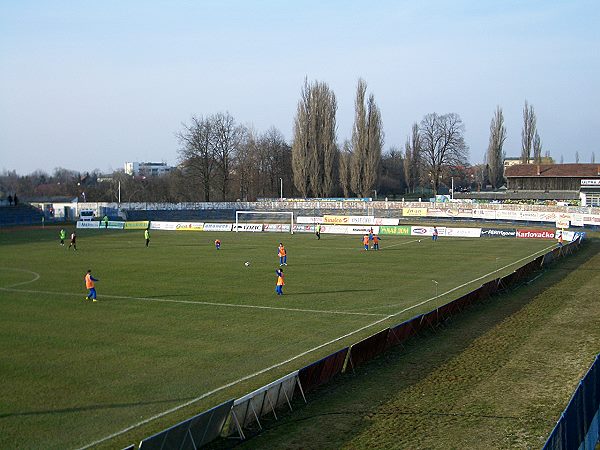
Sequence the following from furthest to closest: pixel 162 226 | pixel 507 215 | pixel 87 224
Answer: pixel 87 224 → pixel 507 215 → pixel 162 226

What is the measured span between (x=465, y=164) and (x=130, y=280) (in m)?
96.4

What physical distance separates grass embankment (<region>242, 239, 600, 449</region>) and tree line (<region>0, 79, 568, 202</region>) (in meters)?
77.9

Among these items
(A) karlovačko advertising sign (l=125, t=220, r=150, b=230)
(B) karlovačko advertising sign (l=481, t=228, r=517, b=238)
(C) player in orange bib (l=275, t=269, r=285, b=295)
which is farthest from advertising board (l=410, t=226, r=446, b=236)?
(C) player in orange bib (l=275, t=269, r=285, b=295)

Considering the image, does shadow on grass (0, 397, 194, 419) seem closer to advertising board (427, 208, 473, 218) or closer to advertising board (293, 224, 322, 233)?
advertising board (293, 224, 322, 233)

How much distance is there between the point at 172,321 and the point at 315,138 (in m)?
80.4

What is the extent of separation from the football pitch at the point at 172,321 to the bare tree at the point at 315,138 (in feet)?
172

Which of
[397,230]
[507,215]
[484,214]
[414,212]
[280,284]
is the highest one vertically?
[414,212]

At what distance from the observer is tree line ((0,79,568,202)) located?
4045 inches

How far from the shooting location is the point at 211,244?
191 ft

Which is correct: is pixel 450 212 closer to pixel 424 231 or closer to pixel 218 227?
pixel 424 231

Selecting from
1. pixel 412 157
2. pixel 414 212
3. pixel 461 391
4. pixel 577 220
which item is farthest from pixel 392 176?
pixel 461 391

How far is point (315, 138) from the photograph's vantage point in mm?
102562

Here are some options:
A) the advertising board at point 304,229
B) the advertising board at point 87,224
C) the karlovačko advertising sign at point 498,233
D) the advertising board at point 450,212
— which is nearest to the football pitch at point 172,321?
the karlovačko advertising sign at point 498,233

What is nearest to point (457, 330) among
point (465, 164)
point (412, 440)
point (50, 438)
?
point (412, 440)
